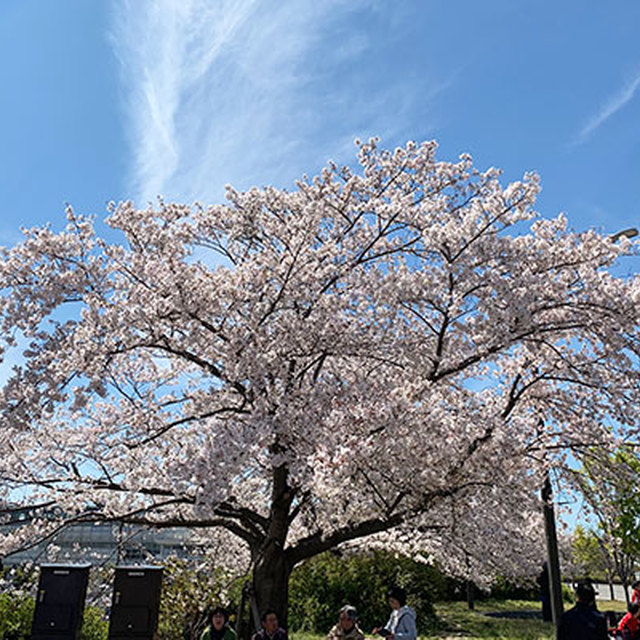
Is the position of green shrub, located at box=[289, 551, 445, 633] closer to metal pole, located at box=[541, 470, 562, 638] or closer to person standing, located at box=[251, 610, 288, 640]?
metal pole, located at box=[541, 470, 562, 638]

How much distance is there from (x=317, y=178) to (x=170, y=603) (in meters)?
8.76

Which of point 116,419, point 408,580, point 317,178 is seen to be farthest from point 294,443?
point 408,580

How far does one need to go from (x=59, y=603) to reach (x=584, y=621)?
6228 millimetres

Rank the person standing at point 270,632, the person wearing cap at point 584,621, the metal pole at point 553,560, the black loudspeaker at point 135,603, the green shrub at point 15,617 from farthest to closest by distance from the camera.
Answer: the green shrub at point 15,617
the metal pole at point 553,560
the black loudspeaker at point 135,603
the person standing at point 270,632
the person wearing cap at point 584,621

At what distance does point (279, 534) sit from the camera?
9797mm

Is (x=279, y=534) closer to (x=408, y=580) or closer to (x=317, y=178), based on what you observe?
(x=317, y=178)

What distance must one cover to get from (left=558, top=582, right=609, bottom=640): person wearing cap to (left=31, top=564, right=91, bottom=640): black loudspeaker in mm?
5803

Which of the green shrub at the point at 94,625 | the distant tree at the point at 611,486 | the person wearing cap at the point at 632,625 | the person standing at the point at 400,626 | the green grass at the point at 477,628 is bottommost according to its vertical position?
the green grass at the point at 477,628

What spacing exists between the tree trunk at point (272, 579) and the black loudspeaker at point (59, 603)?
8.87ft

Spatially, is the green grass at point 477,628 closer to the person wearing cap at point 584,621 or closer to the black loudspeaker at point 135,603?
the black loudspeaker at point 135,603

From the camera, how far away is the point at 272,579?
9586 millimetres

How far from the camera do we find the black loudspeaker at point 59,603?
7.69m

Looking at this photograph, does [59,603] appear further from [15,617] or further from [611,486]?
[611,486]

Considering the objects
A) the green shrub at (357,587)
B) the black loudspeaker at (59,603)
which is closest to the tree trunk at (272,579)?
the black loudspeaker at (59,603)
